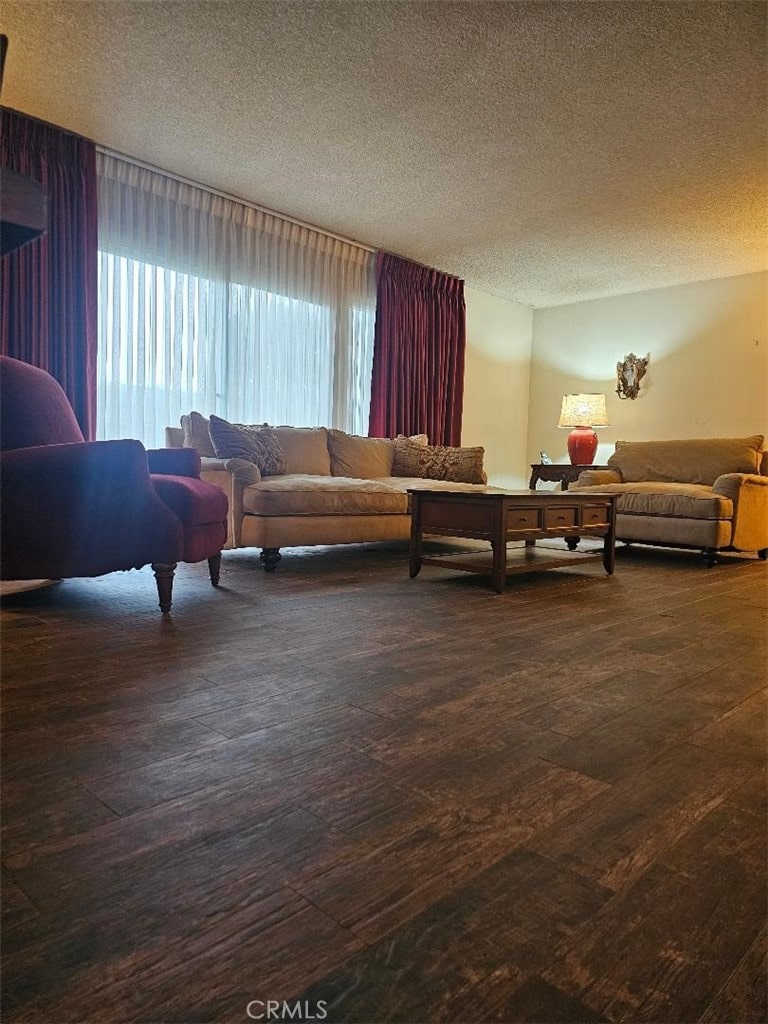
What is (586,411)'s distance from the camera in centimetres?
632

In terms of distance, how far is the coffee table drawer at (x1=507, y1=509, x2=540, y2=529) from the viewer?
2.94 m

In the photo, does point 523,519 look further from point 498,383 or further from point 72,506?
point 498,383

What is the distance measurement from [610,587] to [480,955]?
2677mm

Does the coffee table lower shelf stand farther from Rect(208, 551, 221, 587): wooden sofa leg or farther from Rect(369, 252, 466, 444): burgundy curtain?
Rect(369, 252, 466, 444): burgundy curtain

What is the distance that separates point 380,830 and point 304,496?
8.63 ft

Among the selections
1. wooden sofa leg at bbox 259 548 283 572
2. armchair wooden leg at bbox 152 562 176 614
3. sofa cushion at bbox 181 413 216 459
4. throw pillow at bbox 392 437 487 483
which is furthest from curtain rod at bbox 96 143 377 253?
armchair wooden leg at bbox 152 562 176 614

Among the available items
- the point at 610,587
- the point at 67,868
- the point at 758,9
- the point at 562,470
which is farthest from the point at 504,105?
the point at 67,868

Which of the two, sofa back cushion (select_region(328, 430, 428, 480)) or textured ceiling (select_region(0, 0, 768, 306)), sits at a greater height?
textured ceiling (select_region(0, 0, 768, 306))

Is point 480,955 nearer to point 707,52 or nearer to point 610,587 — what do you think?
point 610,587

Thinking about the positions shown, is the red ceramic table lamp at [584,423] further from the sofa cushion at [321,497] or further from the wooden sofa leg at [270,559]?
the wooden sofa leg at [270,559]

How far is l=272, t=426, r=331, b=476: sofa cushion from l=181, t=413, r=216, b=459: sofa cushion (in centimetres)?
55

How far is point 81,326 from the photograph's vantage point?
12.9ft

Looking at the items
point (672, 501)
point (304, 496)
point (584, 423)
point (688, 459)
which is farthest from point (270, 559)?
point (584, 423)

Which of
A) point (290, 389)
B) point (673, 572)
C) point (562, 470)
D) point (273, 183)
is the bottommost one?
point (673, 572)
